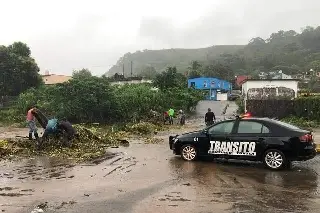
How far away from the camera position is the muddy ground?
755 cm

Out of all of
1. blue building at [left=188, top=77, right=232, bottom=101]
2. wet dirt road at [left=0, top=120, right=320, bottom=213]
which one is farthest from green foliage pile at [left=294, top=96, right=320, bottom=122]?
blue building at [left=188, top=77, right=232, bottom=101]

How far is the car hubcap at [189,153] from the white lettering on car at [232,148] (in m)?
0.59

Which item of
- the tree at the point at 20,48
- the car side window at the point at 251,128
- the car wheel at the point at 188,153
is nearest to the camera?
the car side window at the point at 251,128

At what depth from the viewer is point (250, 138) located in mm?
11492

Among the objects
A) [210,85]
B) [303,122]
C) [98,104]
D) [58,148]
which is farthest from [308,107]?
[210,85]

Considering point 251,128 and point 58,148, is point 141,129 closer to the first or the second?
point 58,148

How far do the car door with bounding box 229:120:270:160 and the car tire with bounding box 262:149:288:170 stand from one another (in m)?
0.20

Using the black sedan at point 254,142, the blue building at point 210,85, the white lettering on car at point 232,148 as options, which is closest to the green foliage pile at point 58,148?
the black sedan at point 254,142

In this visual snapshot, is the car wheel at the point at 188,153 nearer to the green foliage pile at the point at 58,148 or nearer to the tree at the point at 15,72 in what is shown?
the green foliage pile at the point at 58,148

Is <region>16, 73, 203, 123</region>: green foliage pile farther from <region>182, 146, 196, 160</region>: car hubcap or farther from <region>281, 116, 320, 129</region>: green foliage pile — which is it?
<region>182, 146, 196, 160</region>: car hubcap

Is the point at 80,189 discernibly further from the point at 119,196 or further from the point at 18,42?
the point at 18,42

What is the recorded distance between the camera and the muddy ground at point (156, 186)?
755 centimetres

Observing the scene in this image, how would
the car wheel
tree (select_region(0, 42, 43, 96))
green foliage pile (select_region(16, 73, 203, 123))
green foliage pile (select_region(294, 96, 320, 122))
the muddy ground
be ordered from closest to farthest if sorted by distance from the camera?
1. the muddy ground
2. the car wheel
3. green foliage pile (select_region(294, 96, 320, 122))
4. green foliage pile (select_region(16, 73, 203, 123))
5. tree (select_region(0, 42, 43, 96))

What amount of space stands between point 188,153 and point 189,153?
0.03 meters
